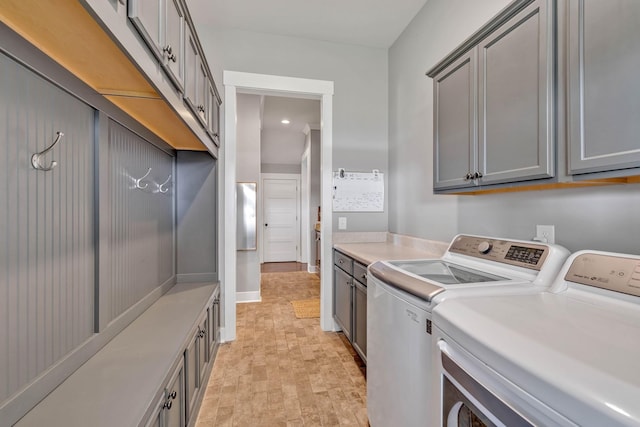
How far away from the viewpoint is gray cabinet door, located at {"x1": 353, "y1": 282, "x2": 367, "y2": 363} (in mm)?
2051

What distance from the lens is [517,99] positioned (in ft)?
3.96

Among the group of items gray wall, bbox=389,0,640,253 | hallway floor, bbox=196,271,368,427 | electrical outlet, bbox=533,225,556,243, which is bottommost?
hallway floor, bbox=196,271,368,427

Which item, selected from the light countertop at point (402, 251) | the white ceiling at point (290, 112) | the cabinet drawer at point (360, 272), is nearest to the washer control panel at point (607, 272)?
the light countertop at point (402, 251)

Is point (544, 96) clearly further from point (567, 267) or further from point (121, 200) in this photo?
point (121, 200)

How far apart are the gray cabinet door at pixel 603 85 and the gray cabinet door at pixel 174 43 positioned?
4.95ft

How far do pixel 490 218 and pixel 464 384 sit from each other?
3.94ft

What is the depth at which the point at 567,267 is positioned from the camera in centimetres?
106

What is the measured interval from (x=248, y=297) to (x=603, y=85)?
371 centimetres

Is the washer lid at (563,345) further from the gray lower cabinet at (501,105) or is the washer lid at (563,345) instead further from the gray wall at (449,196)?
the gray lower cabinet at (501,105)

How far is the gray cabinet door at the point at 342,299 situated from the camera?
2375 millimetres

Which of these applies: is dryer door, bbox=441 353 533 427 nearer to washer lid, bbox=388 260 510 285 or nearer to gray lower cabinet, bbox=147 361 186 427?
washer lid, bbox=388 260 510 285

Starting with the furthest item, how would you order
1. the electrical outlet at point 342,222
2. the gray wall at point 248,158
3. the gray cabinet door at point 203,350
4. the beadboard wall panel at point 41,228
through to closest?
1. the gray wall at point 248,158
2. the electrical outlet at point 342,222
3. the gray cabinet door at point 203,350
4. the beadboard wall panel at point 41,228

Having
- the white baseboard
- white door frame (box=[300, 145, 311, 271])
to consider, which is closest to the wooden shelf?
the white baseboard

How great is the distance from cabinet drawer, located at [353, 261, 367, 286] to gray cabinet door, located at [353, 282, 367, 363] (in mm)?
40
